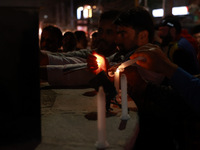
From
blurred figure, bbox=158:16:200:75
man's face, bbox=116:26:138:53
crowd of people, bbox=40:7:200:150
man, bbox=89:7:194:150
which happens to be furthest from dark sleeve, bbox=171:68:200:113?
blurred figure, bbox=158:16:200:75

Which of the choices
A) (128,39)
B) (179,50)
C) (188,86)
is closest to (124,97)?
(188,86)

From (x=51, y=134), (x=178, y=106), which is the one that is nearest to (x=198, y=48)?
(x=178, y=106)

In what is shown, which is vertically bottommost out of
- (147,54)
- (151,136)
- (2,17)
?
(151,136)

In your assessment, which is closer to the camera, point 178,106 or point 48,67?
point 178,106

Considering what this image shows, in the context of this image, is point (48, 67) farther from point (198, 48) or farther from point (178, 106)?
point (198, 48)

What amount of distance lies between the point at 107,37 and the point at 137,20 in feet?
2.83

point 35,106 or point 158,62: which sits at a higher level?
point 158,62

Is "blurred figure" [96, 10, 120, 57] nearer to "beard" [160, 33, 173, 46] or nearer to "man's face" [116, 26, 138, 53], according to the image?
"man's face" [116, 26, 138, 53]

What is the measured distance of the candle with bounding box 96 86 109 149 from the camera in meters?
0.91

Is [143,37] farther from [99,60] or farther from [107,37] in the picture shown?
[107,37]

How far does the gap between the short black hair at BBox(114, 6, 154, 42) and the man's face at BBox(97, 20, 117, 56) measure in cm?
73

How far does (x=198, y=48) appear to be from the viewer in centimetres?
476

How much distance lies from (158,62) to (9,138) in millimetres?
899

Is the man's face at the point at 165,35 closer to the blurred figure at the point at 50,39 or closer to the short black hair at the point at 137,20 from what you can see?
the blurred figure at the point at 50,39
